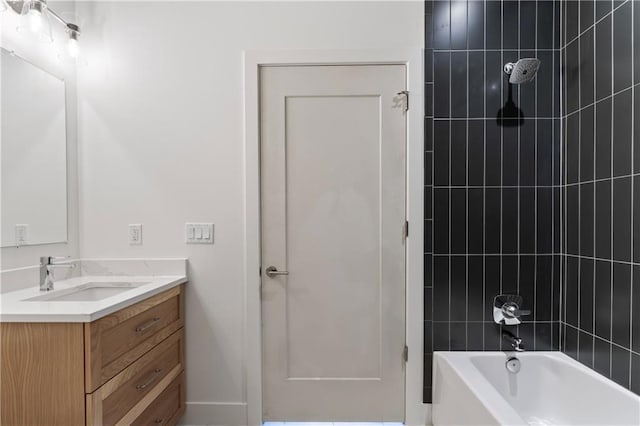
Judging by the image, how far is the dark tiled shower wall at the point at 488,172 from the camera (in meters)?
1.94

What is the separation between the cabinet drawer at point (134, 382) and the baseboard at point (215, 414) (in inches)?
10.4

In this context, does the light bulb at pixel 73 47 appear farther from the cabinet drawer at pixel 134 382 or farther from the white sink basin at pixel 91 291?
the cabinet drawer at pixel 134 382

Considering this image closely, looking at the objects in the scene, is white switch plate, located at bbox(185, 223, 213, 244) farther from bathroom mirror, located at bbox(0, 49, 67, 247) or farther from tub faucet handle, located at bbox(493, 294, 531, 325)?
tub faucet handle, located at bbox(493, 294, 531, 325)

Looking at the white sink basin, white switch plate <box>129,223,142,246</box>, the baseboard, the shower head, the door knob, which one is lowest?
the baseboard

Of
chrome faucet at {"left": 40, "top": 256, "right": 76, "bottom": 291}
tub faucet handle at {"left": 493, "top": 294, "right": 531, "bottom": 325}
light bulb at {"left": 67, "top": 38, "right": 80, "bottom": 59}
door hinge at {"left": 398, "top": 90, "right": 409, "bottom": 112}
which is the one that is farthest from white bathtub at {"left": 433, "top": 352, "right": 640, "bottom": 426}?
light bulb at {"left": 67, "top": 38, "right": 80, "bottom": 59}

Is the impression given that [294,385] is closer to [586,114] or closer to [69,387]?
[69,387]

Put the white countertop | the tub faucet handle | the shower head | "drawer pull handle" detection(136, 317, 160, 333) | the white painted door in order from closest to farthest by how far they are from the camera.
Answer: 1. the white countertop
2. "drawer pull handle" detection(136, 317, 160, 333)
3. the shower head
4. the tub faucet handle
5. the white painted door

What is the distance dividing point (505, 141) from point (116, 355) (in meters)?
2.12

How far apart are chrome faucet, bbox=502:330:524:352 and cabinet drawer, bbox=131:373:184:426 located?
1.82 metres

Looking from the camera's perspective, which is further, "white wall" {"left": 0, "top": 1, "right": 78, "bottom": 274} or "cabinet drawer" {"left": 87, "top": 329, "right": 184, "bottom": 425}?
"white wall" {"left": 0, "top": 1, "right": 78, "bottom": 274}

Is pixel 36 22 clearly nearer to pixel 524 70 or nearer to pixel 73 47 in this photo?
pixel 73 47

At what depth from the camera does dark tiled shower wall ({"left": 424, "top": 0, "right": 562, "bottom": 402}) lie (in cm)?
194

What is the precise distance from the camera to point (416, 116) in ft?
6.37

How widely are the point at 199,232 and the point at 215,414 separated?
1.04 m
